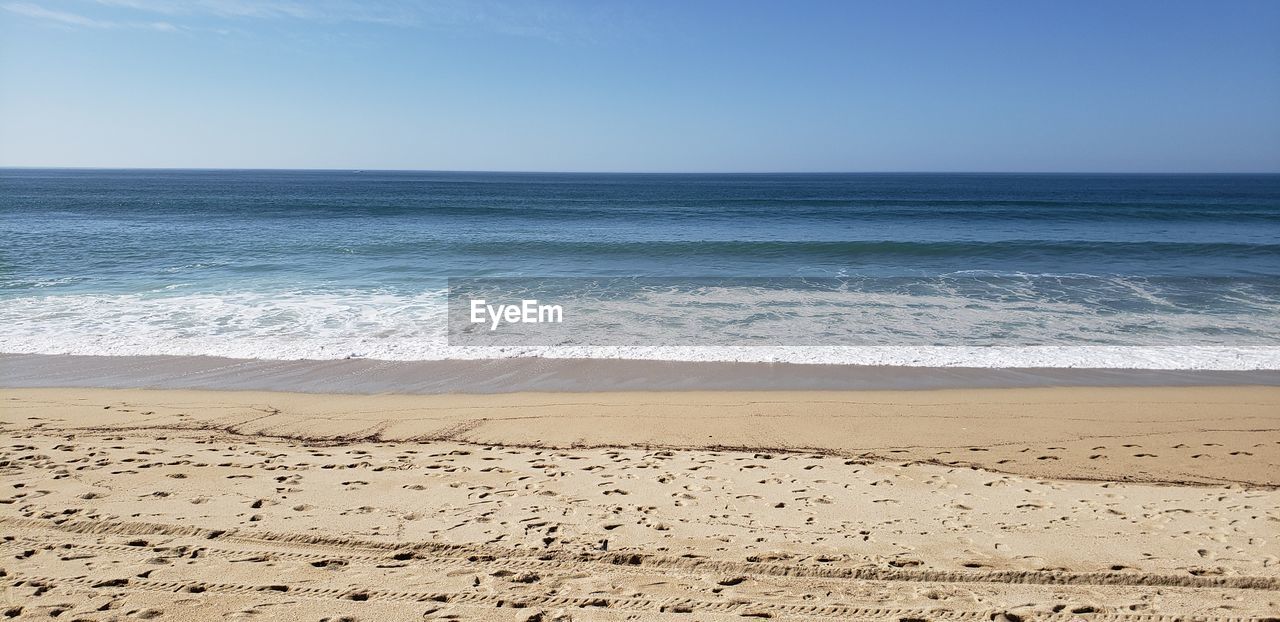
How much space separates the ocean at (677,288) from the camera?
34.9ft

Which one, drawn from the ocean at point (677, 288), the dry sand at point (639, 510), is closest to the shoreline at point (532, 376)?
the ocean at point (677, 288)

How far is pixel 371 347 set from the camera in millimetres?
10492

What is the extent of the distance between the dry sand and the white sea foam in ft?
7.51

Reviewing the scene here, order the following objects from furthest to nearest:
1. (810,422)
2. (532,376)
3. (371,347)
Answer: (371,347), (532,376), (810,422)

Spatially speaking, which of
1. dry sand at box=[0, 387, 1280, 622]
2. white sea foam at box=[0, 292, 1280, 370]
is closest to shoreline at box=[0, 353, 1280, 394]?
white sea foam at box=[0, 292, 1280, 370]

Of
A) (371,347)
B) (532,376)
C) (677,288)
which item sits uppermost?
(677,288)

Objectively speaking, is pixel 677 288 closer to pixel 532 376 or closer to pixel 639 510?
pixel 532 376

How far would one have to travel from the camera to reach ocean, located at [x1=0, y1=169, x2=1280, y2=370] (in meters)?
10.6

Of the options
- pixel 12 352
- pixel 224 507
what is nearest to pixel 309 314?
pixel 12 352

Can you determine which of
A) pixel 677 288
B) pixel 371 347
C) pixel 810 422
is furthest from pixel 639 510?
pixel 677 288

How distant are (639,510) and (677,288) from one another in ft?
38.6

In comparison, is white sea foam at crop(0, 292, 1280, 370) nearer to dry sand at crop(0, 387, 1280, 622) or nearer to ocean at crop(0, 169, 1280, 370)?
ocean at crop(0, 169, 1280, 370)

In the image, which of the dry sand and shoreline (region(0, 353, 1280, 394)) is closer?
the dry sand

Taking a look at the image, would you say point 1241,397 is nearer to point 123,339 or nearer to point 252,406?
point 252,406
